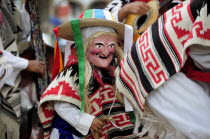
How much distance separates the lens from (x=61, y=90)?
64.1 inches

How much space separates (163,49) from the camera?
44.1 inches

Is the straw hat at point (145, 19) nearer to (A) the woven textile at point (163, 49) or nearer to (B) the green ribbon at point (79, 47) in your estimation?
(B) the green ribbon at point (79, 47)

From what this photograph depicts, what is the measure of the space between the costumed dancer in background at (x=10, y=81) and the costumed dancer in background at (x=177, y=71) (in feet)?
3.91

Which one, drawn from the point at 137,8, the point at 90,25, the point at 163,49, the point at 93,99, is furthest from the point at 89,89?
the point at 137,8

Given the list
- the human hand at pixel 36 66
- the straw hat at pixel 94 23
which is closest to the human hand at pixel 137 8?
the straw hat at pixel 94 23

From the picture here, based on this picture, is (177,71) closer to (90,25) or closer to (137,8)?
(90,25)

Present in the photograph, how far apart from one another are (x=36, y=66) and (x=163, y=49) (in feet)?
4.35

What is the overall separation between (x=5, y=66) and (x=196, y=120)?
1.34m

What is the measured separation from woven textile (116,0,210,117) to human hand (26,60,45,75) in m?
1.12

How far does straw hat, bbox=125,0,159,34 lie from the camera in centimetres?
212

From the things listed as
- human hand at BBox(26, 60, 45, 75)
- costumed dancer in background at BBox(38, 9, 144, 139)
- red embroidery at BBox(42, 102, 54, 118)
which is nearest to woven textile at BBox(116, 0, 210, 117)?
costumed dancer in background at BBox(38, 9, 144, 139)

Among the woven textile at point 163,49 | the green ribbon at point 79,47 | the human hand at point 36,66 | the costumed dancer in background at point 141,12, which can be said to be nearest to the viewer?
the woven textile at point 163,49

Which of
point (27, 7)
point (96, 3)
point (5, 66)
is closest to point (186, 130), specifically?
point (5, 66)

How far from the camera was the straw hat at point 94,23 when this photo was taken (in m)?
1.65
